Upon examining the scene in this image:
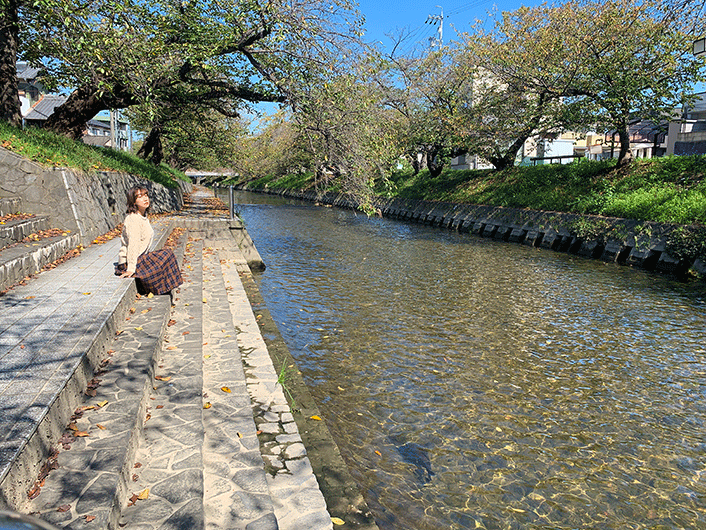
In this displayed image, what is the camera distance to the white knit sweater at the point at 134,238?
24.5 feet

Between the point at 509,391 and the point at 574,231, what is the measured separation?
14.7 meters

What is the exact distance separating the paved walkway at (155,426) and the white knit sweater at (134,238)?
0.45m

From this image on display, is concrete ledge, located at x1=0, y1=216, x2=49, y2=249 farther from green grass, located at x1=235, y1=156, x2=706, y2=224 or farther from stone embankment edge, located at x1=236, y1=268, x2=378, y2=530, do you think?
green grass, located at x1=235, y1=156, x2=706, y2=224

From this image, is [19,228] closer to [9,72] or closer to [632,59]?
[9,72]

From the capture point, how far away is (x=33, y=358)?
4383 millimetres

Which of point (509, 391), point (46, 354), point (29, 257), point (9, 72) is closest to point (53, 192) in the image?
point (29, 257)

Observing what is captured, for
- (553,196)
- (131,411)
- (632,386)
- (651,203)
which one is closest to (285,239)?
(553,196)

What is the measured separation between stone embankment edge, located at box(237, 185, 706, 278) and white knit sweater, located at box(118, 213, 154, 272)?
7.74 metres

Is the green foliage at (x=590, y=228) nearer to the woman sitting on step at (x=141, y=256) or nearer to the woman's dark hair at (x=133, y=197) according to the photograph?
the woman sitting on step at (x=141, y=256)

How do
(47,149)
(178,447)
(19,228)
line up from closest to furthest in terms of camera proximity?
1. (178,447)
2. (19,228)
3. (47,149)

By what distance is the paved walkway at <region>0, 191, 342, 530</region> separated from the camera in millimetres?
3230

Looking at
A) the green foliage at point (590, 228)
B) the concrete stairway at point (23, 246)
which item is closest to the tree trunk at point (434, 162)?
the green foliage at point (590, 228)

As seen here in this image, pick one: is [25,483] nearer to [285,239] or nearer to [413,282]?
[413,282]

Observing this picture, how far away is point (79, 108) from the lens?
15219mm
